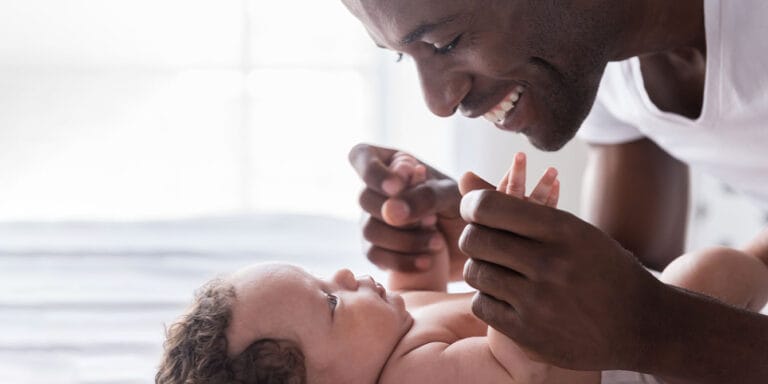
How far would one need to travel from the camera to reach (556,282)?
2.98ft

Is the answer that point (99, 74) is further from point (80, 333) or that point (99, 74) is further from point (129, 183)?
point (80, 333)

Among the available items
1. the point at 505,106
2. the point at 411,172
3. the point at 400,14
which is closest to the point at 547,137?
the point at 505,106

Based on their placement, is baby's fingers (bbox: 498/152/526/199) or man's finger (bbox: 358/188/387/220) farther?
man's finger (bbox: 358/188/387/220)

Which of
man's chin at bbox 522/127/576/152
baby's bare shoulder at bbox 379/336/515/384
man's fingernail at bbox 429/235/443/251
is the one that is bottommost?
baby's bare shoulder at bbox 379/336/515/384

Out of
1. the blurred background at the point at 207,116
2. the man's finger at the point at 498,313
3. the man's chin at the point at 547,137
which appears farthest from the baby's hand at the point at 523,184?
the blurred background at the point at 207,116

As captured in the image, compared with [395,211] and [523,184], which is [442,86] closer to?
[395,211]

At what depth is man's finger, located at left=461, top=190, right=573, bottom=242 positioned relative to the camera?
91cm

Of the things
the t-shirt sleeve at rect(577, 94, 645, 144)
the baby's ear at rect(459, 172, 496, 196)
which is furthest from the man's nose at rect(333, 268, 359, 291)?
the t-shirt sleeve at rect(577, 94, 645, 144)

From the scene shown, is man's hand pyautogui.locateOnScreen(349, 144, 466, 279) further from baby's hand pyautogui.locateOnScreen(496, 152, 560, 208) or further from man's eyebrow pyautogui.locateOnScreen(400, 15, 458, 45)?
baby's hand pyautogui.locateOnScreen(496, 152, 560, 208)

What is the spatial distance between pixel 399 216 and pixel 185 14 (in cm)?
241

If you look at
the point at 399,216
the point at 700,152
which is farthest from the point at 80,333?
the point at 700,152

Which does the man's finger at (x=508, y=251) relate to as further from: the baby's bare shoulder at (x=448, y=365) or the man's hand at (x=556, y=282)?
the baby's bare shoulder at (x=448, y=365)

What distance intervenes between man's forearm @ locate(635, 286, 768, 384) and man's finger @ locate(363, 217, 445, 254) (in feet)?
1.90

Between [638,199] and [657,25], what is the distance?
22.4 inches
